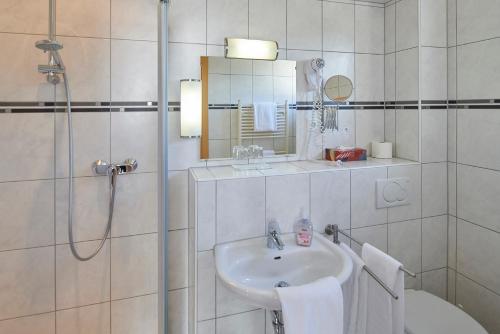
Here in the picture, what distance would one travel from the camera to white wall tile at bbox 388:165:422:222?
1.86m

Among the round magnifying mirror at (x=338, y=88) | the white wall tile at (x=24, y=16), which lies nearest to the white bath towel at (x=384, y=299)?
the round magnifying mirror at (x=338, y=88)

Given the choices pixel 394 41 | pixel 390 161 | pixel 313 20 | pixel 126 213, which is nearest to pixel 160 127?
pixel 126 213

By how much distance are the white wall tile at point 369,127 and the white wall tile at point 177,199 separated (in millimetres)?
1164

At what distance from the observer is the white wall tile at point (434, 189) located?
6.40 feet

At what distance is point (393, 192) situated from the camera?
1840 mm

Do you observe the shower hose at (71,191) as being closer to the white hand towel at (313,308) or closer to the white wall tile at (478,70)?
the white hand towel at (313,308)

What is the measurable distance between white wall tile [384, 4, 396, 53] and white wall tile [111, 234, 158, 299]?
6.12ft

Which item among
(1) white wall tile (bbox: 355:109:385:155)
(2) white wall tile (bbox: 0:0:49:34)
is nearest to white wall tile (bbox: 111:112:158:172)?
(2) white wall tile (bbox: 0:0:49:34)

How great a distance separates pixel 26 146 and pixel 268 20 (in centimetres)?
141

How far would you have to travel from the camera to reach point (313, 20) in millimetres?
1943

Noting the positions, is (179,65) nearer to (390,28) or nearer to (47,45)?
(47,45)

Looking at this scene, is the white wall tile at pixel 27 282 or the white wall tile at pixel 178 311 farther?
the white wall tile at pixel 178 311

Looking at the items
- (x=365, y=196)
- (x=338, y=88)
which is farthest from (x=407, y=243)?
(x=338, y=88)

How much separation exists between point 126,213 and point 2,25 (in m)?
1.00
